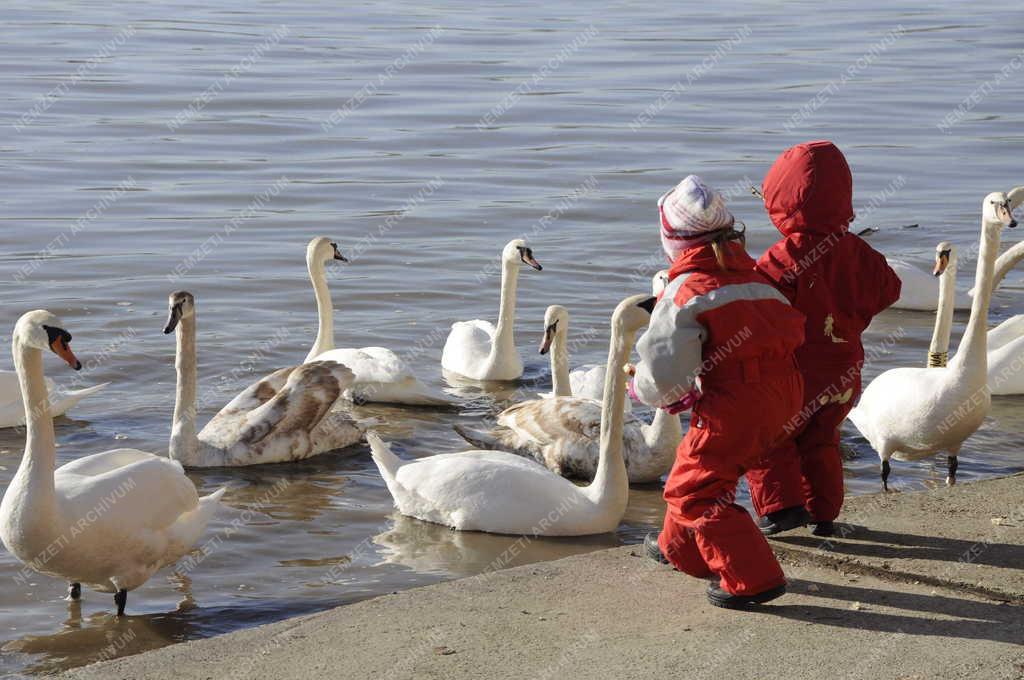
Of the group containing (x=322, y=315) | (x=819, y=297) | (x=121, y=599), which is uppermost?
(x=819, y=297)

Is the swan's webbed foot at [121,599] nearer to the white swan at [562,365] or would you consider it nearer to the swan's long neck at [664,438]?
the swan's long neck at [664,438]

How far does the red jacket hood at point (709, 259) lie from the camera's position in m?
5.54

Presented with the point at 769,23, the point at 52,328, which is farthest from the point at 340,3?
the point at 52,328

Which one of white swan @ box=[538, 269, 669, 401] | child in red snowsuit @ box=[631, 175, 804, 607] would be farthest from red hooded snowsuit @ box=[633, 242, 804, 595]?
white swan @ box=[538, 269, 669, 401]

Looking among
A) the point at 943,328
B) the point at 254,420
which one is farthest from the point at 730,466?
the point at 943,328

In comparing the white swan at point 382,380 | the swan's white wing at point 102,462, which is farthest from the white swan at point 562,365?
the swan's white wing at point 102,462

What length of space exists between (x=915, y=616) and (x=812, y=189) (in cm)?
176

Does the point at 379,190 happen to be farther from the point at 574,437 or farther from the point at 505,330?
the point at 574,437

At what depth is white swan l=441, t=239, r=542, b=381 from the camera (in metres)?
11.7

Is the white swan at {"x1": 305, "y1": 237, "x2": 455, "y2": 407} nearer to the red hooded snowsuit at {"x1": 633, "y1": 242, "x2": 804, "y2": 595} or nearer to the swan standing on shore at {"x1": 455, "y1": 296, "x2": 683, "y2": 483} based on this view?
the swan standing on shore at {"x1": 455, "y1": 296, "x2": 683, "y2": 483}

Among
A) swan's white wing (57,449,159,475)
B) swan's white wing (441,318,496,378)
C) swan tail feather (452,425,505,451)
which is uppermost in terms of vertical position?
swan's white wing (57,449,159,475)

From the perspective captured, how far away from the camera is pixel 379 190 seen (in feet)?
60.5

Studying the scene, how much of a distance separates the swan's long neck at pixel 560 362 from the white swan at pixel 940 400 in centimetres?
225

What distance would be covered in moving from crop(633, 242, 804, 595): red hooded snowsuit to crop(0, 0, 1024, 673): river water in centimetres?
Answer: 218
